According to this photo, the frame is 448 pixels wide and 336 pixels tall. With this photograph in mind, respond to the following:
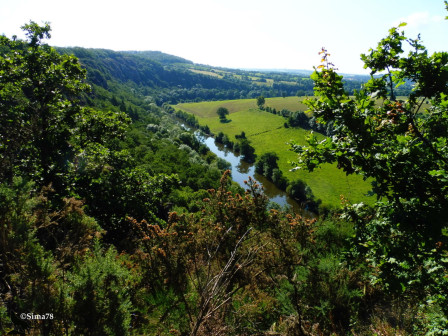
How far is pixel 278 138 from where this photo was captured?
80.6 meters

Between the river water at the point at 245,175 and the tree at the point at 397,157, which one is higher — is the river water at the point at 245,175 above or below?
below

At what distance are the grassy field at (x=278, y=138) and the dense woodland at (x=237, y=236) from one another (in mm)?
10694

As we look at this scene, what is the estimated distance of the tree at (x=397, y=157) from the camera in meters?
2.98

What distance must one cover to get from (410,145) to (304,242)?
14.1 ft

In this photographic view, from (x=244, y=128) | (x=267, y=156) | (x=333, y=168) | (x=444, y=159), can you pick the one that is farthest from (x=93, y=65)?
(x=444, y=159)

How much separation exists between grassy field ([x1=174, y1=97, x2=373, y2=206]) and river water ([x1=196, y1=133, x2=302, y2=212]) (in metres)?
4.98

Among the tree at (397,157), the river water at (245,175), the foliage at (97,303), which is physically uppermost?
the tree at (397,157)

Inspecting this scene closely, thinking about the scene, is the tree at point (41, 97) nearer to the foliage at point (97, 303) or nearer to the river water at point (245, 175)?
the foliage at point (97, 303)

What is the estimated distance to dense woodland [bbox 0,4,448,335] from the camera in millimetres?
3016

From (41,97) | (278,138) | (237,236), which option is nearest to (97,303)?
(237,236)

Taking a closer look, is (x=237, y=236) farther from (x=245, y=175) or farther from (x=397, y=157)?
(x=245, y=175)

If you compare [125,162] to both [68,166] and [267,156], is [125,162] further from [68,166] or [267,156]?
[267,156]

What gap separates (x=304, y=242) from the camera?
6.78 m

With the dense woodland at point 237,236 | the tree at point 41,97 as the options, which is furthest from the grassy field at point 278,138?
the tree at point 41,97
